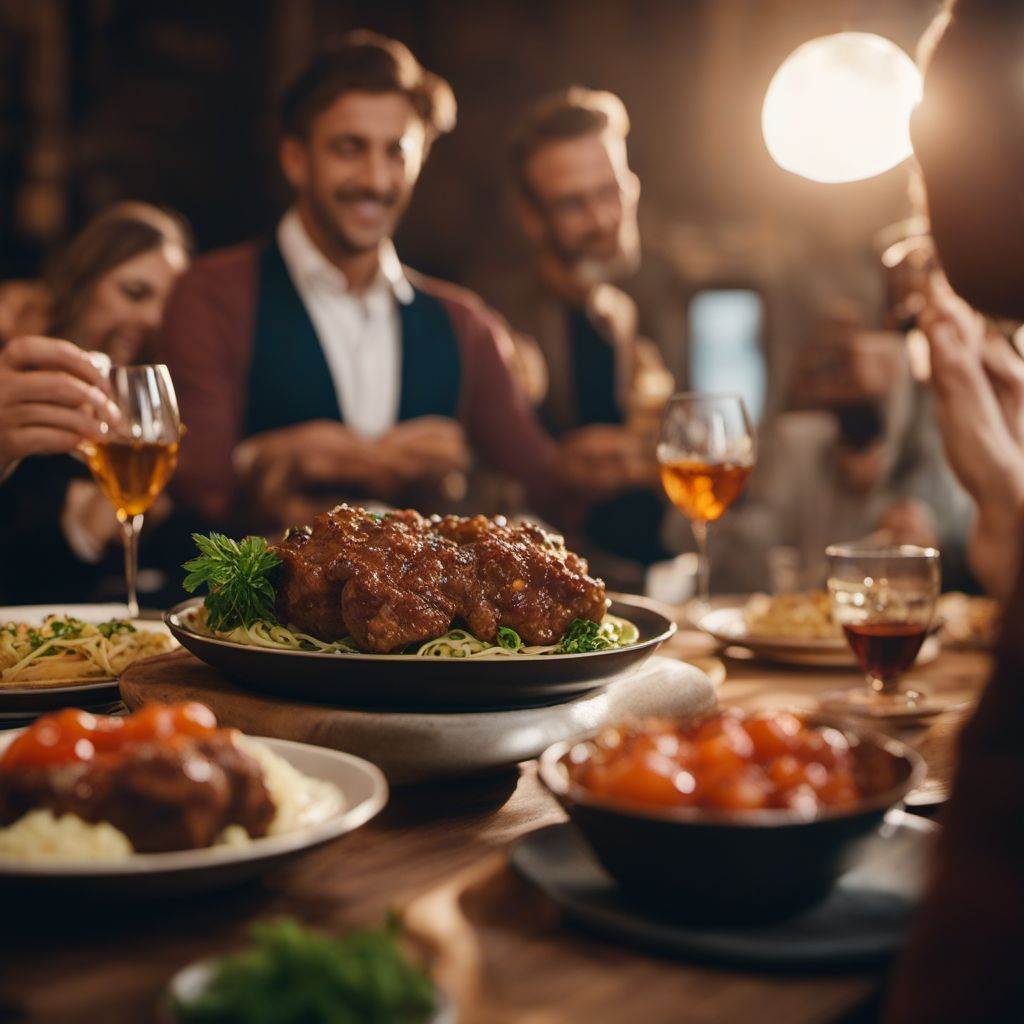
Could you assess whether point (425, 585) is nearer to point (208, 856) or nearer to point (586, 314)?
point (208, 856)

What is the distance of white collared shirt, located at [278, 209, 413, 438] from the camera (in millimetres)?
4137

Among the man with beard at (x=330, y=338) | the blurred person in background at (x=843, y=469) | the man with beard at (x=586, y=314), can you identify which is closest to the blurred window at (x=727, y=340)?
the man with beard at (x=586, y=314)

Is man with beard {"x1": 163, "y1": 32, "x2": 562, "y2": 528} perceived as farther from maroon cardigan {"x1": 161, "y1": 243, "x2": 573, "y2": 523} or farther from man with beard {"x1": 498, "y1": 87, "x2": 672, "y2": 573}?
man with beard {"x1": 498, "y1": 87, "x2": 672, "y2": 573}

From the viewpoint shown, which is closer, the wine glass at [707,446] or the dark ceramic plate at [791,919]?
the dark ceramic plate at [791,919]

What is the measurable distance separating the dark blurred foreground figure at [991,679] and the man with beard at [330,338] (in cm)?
290

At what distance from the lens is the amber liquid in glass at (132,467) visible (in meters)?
1.75

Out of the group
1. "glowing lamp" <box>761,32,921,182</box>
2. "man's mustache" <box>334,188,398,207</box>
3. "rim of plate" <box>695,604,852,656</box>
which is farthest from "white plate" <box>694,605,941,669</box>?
"man's mustache" <box>334,188,398,207</box>

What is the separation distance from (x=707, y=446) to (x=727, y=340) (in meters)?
8.72

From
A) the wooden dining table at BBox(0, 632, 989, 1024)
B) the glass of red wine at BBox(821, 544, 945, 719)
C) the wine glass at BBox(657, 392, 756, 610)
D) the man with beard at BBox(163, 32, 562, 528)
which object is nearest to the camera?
the wooden dining table at BBox(0, 632, 989, 1024)

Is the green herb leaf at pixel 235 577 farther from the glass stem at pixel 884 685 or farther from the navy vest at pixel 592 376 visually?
the navy vest at pixel 592 376

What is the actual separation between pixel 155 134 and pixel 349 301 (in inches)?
151

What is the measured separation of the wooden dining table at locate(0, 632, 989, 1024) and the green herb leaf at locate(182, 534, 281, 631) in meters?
0.37

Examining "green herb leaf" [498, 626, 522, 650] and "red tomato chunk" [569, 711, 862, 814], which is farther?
"green herb leaf" [498, 626, 522, 650]

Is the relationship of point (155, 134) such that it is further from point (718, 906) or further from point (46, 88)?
point (718, 906)
